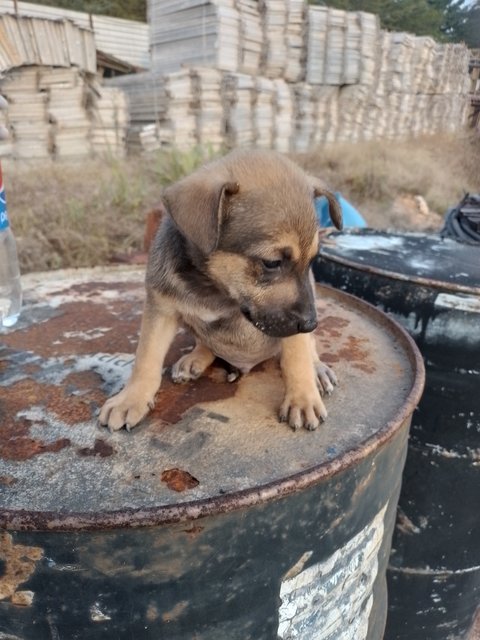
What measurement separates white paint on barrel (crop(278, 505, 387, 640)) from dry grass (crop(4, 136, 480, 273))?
15.0ft

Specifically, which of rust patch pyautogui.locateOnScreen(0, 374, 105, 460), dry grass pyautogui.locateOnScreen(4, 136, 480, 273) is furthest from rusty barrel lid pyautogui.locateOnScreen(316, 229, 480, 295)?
dry grass pyautogui.locateOnScreen(4, 136, 480, 273)

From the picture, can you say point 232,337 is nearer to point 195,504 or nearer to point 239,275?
point 239,275

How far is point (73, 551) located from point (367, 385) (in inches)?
43.5

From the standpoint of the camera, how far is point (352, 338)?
228cm

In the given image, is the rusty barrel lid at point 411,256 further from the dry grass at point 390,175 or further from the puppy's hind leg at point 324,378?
the dry grass at point 390,175

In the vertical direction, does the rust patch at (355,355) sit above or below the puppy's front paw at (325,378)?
below

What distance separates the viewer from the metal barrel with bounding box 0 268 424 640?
46.7 inches

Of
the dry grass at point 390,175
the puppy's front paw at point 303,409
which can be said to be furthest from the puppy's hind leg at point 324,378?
the dry grass at point 390,175

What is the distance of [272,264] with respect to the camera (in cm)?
161

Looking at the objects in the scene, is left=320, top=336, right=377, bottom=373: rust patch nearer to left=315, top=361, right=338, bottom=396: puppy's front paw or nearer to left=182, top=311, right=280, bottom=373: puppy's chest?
left=315, top=361, right=338, bottom=396: puppy's front paw

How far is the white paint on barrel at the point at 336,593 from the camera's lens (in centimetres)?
146

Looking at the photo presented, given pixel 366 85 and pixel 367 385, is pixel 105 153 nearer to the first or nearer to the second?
pixel 366 85

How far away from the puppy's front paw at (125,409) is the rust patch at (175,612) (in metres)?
0.48

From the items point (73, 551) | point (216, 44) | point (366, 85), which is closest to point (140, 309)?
point (73, 551)
